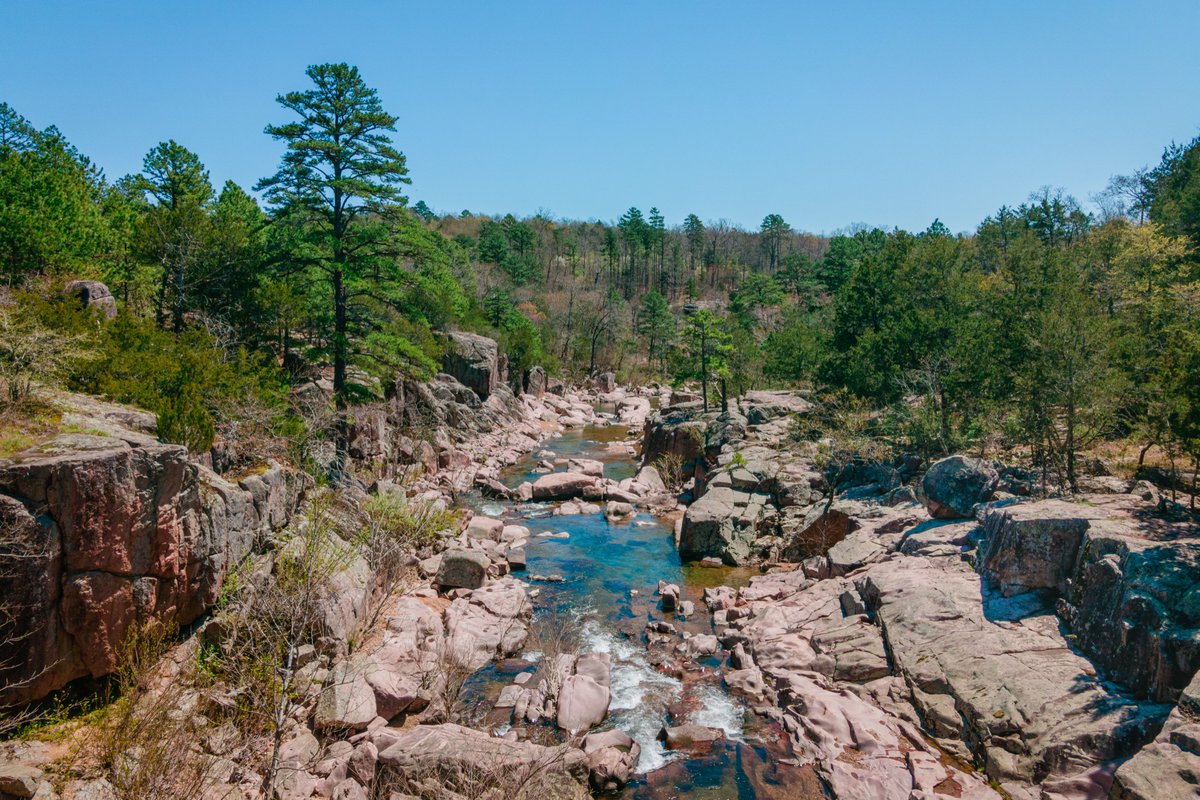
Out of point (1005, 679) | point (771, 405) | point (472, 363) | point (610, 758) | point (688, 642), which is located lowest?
point (688, 642)

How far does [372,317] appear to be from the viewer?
23.1 metres

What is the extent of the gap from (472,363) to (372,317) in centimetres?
1956

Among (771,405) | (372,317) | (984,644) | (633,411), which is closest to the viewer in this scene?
(984,644)

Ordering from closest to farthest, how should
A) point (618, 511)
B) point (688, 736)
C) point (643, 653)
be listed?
point (688, 736) < point (643, 653) < point (618, 511)

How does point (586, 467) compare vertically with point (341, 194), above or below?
below

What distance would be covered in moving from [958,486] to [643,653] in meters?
10.2

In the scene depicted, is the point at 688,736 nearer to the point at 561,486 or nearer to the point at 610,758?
the point at 610,758

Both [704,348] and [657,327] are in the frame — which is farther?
[657,327]

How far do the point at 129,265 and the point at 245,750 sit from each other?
21.1m

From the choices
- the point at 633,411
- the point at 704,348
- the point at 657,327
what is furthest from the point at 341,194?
the point at 657,327

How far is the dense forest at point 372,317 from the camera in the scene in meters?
13.9

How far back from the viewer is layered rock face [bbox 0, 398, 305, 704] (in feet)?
26.9

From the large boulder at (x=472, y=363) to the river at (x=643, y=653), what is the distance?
53.6ft

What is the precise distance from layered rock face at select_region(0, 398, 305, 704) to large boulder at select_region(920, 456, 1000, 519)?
18.0 m
